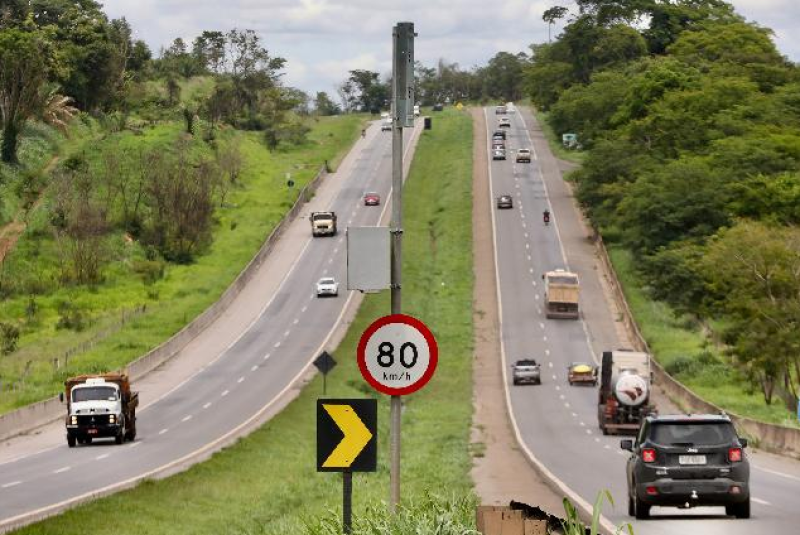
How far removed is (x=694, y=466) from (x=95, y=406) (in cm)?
3159

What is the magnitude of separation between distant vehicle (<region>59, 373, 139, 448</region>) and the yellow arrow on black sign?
40042mm

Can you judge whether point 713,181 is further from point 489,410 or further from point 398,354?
point 398,354

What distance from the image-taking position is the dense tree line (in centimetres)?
7050

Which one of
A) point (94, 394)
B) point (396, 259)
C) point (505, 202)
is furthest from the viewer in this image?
point (505, 202)

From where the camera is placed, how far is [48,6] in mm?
181375

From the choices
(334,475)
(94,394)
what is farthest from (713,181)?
(334,475)

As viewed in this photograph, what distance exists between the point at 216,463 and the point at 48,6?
14620 cm

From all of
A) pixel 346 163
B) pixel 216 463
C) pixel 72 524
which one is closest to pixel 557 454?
pixel 216 463

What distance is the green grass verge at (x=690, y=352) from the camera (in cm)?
6656

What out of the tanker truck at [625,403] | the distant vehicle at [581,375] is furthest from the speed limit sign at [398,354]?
the distant vehicle at [581,375]

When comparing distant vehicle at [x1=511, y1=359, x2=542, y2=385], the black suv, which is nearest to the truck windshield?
distant vehicle at [x1=511, y1=359, x2=542, y2=385]

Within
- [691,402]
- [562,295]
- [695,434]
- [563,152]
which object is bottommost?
[562,295]

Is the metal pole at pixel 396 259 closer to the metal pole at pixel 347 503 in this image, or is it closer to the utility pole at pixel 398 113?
the utility pole at pixel 398 113

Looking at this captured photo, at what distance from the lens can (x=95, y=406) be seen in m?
53.3
